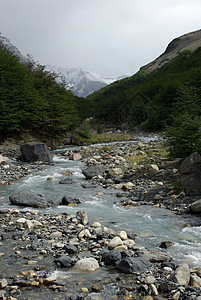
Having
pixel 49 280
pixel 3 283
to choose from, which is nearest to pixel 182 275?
pixel 49 280

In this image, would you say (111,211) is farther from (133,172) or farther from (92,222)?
(133,172)

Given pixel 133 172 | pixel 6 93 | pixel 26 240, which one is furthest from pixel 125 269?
pixel 6 93

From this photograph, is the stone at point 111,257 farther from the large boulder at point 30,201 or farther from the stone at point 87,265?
the large boulder at point 30,201

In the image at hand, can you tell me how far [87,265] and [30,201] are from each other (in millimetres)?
5842

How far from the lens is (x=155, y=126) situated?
5531 cm

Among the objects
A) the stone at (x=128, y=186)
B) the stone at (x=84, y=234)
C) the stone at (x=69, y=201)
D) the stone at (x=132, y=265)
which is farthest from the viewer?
the stone at (x=128, y=186)

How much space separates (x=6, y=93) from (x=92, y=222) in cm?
2330

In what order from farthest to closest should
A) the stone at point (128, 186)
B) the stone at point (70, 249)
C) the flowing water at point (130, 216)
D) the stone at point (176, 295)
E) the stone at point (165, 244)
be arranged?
the stone at point (128, 186) < the flowing water at point (130, 216) < the stone at point (165, 244) < the stone at point (70, 249) < the stone at point (176, 295)

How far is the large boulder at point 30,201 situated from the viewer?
10898 mm

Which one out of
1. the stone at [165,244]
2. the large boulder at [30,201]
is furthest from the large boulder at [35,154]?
the stone at [165,244]

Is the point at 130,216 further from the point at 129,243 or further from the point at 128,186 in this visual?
the point at 128,186

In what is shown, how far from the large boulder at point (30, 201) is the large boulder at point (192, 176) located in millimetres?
6210

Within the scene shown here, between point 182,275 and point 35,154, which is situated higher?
point 35,154

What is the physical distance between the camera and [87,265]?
5871 millimetres
